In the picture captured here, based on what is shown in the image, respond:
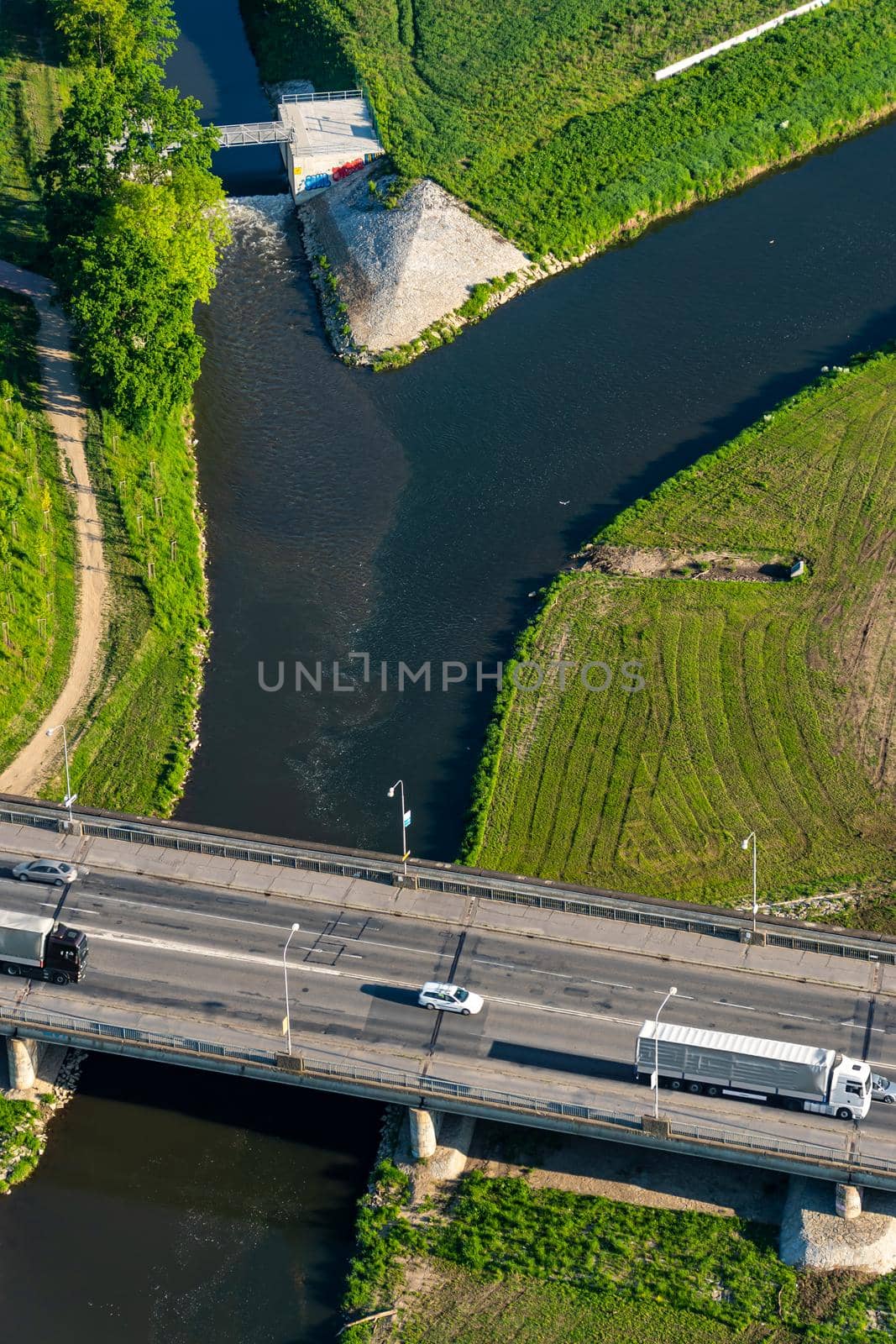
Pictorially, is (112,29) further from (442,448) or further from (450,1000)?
(450,1000)

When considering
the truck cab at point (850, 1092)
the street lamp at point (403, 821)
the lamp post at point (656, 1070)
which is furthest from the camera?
the street lamp at point (403, 821)

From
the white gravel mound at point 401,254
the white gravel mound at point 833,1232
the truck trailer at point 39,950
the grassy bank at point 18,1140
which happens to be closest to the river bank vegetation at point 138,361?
the white gravel mound at point 401,254

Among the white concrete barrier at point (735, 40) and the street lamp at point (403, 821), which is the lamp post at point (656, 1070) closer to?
the street lamp at point (403, 821)

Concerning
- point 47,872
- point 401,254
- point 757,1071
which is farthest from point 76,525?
point 757,1071

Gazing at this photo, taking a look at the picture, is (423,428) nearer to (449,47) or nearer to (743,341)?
(743,341)

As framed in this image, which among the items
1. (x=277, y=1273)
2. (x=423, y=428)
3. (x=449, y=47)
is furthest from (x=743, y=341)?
(x=277, y=1273)

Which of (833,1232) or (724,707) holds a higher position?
(724,707)
